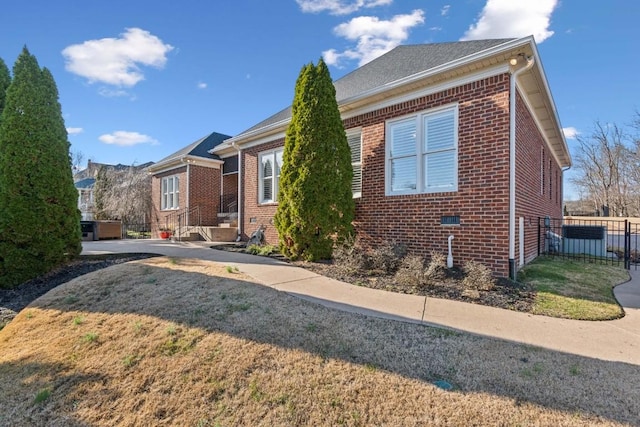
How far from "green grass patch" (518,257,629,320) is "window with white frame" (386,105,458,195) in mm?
2331

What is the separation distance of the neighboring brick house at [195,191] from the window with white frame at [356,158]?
7056 mm

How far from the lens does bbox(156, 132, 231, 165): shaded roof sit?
15258 millimetres

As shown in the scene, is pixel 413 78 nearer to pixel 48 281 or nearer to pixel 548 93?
pixel 548 93

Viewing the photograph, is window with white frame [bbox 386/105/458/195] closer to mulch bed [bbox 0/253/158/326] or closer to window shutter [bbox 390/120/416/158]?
window shutter [bbox 390/120/416/158]

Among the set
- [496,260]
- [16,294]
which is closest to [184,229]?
[16,294]

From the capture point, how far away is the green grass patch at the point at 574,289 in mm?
4367

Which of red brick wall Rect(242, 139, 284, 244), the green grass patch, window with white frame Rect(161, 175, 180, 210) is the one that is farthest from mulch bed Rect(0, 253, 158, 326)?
the green grass patch

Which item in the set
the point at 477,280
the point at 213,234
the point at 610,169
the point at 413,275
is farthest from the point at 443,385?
the point at 610,169

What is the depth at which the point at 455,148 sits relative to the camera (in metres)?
6.55

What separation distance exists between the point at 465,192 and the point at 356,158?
10.1ft

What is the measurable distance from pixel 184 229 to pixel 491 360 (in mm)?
13600

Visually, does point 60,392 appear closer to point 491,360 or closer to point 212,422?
point 212,422

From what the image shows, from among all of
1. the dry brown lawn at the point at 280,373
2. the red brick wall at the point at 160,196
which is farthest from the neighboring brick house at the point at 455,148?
the red brick wall at the point at 160,196

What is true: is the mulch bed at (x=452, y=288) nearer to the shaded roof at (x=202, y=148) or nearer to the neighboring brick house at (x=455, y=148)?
the neighboring brick house at (x=455, y=148)
